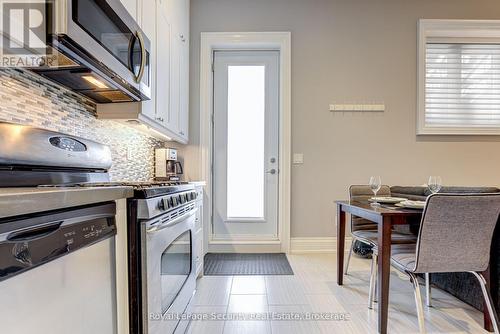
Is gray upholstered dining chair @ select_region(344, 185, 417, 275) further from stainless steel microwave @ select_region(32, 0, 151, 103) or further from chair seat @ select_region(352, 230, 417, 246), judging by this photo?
stainless steel microwave @ select_region(32, 0, 151, 103)

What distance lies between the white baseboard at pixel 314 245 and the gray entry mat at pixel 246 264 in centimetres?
20

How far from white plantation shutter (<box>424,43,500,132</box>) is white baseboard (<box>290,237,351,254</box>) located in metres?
1.92

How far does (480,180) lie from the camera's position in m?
3.57

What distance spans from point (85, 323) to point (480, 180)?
431 centimetres

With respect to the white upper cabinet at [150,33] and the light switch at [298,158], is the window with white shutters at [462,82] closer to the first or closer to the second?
the light switch at [298,158]

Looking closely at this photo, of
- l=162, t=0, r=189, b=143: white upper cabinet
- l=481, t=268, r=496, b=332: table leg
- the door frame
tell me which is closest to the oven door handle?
l=162, t=0, r=189, b=143: white upper cabinet

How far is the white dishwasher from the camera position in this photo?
60cm

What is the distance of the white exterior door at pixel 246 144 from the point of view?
364cm

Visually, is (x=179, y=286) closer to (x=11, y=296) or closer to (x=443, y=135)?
(x=11, y=296)

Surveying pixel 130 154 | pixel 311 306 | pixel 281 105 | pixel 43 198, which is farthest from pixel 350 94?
pixel 43 198

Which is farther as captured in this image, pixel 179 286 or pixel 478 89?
pixel 478 89

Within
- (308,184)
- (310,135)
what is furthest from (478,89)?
(308,184)

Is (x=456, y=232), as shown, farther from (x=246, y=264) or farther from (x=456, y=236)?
(x=246, y=264)

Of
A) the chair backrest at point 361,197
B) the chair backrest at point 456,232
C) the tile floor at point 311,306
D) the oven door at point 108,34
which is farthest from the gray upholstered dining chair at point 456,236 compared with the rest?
the oven door at point 108,34
